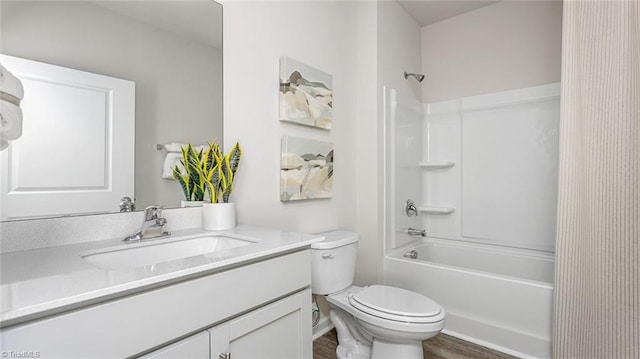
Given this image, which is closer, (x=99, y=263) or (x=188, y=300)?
(x=188, y=300)

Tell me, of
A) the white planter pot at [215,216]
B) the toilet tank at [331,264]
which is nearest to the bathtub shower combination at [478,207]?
the toilet tank at [331,264]

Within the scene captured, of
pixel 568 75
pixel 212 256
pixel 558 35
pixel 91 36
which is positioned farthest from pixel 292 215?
pixel 558 35

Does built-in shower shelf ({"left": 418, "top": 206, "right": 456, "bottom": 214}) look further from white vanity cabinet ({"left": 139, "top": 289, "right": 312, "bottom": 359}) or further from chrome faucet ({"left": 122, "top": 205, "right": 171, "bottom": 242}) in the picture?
chrome faucet ({"left": 122, "top": 205, "right": 171, "bottom": 242})

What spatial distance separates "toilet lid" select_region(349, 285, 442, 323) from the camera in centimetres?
142

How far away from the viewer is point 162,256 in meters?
1.10

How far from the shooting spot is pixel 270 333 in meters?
1.02

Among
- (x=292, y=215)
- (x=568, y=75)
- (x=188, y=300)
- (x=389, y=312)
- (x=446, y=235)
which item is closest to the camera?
(x=188, y=300)

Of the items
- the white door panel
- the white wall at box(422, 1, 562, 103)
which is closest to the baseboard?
the white door panel

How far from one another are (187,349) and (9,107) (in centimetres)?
75

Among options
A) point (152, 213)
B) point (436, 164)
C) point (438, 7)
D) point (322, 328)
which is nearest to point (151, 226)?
point (152, 213)

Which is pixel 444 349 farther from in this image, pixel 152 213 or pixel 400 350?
pixel 152 213

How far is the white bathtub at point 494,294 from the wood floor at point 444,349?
6 cm

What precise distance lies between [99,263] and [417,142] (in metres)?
2.44

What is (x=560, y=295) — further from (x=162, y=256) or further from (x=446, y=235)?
(x=162, y=256)
